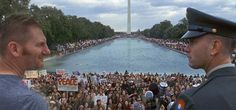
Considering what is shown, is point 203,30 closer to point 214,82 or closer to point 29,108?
point 214,82

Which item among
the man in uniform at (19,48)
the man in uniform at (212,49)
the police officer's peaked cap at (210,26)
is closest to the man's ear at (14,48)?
the man in uniform at (19,48)

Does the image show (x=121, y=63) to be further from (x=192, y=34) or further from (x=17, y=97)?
(x=17, y=97)

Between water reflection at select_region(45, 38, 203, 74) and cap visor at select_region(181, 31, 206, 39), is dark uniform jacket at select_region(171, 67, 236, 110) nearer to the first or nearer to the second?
cap visor at select_region(181, 31, 206, 39)

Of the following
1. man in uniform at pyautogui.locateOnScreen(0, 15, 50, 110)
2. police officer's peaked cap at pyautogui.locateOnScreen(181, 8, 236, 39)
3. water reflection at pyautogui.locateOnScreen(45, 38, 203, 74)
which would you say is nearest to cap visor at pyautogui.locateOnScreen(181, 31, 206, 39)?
police officer's peaked cap at pyautogui.locateOnScreen(181, 8, 236, 39)

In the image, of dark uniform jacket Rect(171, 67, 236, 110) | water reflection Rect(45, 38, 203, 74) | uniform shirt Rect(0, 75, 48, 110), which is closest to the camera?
uniform shirt Rect(0, 75, 48, 110)

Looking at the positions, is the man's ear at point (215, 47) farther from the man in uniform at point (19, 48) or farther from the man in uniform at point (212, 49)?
the man in uniform at point (19, 48)
